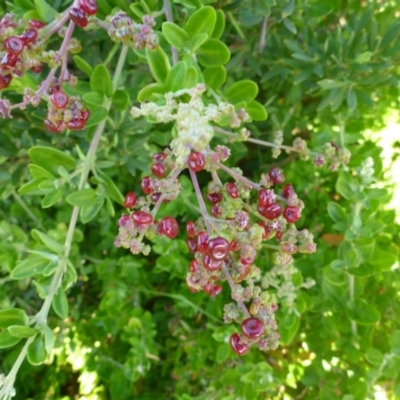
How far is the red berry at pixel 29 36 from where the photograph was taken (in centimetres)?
85

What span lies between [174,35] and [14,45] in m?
0.25

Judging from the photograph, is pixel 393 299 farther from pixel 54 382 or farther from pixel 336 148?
pixel 54 382

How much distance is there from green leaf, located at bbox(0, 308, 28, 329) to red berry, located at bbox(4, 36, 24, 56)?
442 millimetres

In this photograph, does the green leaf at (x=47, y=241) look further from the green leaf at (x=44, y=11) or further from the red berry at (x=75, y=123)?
the green leaf at (x=44, y=11)

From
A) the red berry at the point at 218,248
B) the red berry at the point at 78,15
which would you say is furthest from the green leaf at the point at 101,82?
the red berry at the point at 218,248

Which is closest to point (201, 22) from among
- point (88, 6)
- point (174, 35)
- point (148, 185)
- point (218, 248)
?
point (174, 35)

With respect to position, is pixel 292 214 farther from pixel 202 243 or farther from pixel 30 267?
pixel 30 267

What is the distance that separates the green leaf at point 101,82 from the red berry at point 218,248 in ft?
1.49

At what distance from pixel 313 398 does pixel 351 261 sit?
37cm

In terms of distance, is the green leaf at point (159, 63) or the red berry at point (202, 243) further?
the green leaf at point (159, 63)

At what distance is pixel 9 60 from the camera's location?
32.6 inches

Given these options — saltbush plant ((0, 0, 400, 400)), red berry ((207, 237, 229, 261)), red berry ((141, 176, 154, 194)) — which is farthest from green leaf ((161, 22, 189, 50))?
red berry ((207, 237, 229, 261))

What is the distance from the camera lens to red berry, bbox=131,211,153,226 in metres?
0.80

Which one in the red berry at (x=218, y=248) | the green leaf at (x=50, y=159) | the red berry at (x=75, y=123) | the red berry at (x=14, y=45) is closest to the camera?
the red berry at (x=218, y=248)
